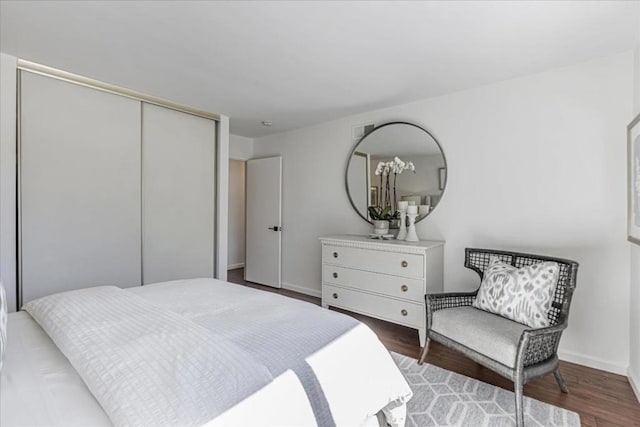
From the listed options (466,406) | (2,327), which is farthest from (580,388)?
(2,327)

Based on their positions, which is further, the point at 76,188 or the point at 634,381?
the point at 76,188

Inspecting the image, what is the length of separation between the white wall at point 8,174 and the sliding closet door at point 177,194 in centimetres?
93

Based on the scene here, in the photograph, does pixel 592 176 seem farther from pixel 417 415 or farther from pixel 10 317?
pixel 10 317

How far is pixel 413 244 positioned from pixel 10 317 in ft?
9.01

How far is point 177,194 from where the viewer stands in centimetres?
337

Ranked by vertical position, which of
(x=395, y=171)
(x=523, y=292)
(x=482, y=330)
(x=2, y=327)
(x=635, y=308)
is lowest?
(x=482, y=330)

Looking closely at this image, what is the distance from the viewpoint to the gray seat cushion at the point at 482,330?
5.90ft

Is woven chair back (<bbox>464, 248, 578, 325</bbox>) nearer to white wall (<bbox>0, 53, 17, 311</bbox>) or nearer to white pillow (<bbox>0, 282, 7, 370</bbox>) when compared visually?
white pillow (<bbox>0, 282, 7, 370</bbox>)

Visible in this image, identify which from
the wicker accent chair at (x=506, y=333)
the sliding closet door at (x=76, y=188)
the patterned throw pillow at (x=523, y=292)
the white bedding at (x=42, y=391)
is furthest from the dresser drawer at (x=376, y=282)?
the white bedding at (x=42, y=391)

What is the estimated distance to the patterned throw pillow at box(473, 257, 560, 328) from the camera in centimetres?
196

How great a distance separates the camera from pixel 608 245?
90.1 inches

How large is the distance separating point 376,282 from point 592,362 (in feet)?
5.55

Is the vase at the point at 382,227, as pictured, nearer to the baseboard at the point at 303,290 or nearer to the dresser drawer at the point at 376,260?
the dresser drawer at the point at 376,260

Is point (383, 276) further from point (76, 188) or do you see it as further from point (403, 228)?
point (76, 188)
